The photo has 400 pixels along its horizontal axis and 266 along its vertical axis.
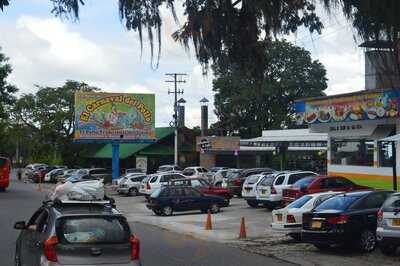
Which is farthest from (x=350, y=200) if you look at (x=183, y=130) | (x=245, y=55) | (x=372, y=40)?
(x=183, y=130)

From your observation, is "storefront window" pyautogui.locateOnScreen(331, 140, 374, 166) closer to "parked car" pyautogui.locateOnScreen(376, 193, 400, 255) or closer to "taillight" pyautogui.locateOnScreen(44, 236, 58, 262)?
"parked car" pyautogui.locateOnScreen(376, 193, 400, 255)

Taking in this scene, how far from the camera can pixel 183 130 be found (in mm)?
72750

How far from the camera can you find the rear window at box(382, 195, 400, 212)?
1531 cm

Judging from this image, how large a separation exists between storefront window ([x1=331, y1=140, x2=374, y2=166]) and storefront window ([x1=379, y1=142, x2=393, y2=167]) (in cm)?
86

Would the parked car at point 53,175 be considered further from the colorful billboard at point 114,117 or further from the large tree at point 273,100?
the large tree at point 273,100

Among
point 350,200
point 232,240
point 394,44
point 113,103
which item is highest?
point 113,103

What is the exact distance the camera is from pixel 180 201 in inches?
1225

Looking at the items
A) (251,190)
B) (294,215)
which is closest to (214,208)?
(251,190)

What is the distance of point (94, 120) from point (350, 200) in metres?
41.2

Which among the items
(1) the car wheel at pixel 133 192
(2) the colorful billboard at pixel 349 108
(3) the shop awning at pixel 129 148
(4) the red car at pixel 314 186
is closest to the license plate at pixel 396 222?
(4) the red car at pixel 314 186

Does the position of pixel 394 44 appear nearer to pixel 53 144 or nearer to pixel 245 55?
pixel 245 55

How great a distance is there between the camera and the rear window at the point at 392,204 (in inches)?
603

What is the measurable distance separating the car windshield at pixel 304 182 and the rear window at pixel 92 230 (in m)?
18.7

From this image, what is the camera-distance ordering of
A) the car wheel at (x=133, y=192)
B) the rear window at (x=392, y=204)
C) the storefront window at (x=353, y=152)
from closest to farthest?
1. the rear window at (x=392, y=204)
2. the storefront window at (x=353, y=152)
3. the car wheel at (x=133, y=192)
